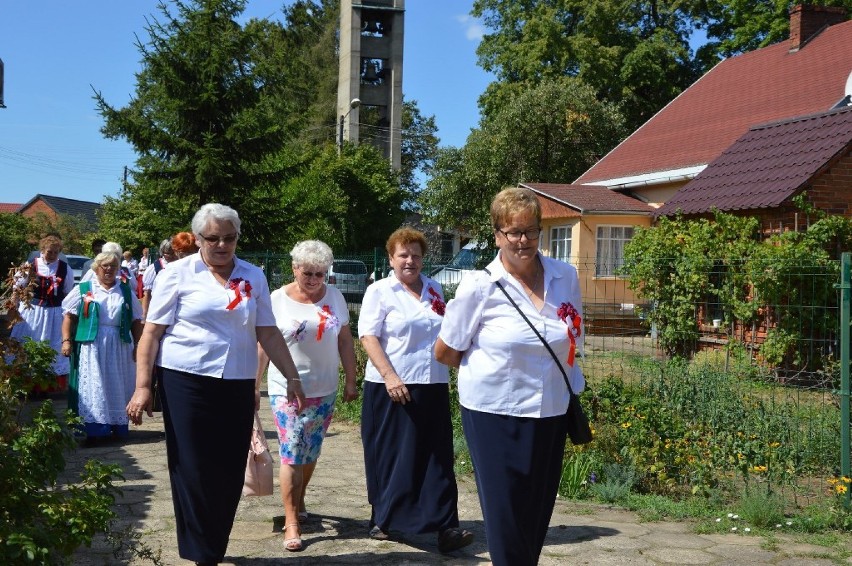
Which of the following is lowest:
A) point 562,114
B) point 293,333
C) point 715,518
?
point 715,518

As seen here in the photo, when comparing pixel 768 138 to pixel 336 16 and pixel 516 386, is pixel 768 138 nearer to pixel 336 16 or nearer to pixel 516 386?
pixel 516 386

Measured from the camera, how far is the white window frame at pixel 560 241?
983 inches

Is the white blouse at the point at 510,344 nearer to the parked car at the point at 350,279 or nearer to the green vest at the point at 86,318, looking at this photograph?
the green vest at the point at 86,318

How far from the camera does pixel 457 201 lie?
33.4 meters

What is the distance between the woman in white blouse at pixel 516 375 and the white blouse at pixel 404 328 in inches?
60.3

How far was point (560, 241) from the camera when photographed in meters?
25.6

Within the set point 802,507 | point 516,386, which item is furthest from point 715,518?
point 516,386

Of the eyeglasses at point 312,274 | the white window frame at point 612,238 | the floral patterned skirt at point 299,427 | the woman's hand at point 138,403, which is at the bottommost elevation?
the floral patterned skirt at point 299,427

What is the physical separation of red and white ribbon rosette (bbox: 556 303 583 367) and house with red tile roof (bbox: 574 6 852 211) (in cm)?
1872

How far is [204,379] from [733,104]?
2350 cm

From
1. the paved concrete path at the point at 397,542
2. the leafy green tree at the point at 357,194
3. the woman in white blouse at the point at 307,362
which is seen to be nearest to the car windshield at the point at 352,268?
the paved concrete path at the point at 397,542

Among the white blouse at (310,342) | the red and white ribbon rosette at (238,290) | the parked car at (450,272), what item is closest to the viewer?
the red and white ribbon rosette at (238,290)

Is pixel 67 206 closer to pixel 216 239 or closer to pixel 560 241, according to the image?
pixel 560 241

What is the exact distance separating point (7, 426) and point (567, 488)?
4.13 meters
